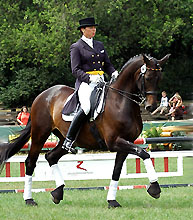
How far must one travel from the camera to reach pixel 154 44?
2708cm

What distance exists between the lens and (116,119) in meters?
7.67

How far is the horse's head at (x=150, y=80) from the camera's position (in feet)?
24.2

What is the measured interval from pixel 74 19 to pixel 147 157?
18.8m

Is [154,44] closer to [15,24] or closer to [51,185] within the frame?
[15,24]

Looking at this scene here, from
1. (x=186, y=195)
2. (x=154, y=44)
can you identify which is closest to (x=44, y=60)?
(x=154, y=44)

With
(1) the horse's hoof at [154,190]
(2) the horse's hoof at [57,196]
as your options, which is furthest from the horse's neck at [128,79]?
(2) the horse's hoof at [57,196]

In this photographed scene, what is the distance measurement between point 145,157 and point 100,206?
1.13 metres

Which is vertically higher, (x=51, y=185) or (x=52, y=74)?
(x=51, y=185)

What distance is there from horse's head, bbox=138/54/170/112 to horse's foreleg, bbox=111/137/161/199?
0.58m

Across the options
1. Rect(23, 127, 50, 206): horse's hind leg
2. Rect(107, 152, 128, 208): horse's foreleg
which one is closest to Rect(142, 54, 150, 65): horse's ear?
Rect(107, 152, 128, 208): horse's foreleg

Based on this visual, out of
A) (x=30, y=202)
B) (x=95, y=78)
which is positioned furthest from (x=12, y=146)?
(x=95, y=78)

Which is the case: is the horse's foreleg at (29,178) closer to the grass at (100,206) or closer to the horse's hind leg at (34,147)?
the horse's hind leg at (34,147)

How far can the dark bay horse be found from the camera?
743 centimetres

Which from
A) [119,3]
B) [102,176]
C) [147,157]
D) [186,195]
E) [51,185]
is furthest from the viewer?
[119,3]
